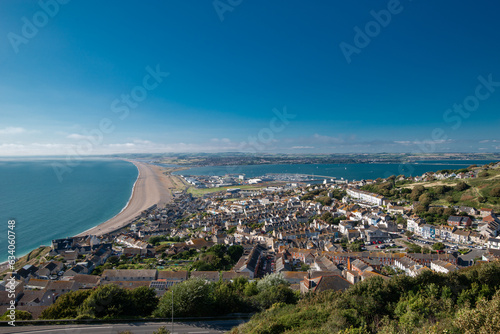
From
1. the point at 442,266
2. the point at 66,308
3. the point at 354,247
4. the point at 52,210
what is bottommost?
the point at 52,210

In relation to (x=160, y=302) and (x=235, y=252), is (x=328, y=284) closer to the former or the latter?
(x=160, y=302)

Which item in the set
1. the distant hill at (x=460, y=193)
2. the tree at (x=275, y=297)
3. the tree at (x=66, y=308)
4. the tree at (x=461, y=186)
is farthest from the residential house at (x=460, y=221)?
the tree at (x=66, y=308)

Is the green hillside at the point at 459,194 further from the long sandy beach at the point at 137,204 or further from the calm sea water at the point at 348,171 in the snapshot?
the calm sea water at the point at 348,171

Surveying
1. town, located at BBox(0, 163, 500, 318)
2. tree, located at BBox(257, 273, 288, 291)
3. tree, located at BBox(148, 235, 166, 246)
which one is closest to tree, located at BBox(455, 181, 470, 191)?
town, located at BBox(0, 163, 500, 318)

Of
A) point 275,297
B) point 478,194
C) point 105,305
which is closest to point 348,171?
point 478,194

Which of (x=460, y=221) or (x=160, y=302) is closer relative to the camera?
(x=160, y=302)
